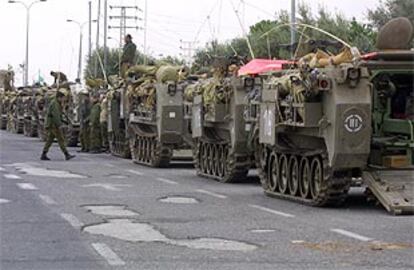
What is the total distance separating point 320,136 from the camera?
15.7 meters

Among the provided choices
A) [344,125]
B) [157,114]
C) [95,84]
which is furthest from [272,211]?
[95,84]

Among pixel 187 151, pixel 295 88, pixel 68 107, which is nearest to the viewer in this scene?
pixel 295 88

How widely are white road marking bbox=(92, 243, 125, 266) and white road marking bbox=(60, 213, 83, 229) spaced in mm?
1710

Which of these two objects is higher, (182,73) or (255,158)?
(182,73)

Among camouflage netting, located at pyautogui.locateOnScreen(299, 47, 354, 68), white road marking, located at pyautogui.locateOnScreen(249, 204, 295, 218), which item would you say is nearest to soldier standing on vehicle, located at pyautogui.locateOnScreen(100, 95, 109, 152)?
camouflage netting, located at pyautogui.locateOnScreen(299, 47, 354, 68)

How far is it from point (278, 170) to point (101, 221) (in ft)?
16.1

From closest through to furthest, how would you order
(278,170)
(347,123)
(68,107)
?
(347,123) < (278,170) < (68,107)

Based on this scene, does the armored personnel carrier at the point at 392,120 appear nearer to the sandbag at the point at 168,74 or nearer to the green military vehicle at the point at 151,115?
the green military vehicle at the point at 151,115

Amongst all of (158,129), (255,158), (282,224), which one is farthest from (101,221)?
(158,129)

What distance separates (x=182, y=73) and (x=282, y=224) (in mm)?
13024

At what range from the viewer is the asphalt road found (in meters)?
10.6

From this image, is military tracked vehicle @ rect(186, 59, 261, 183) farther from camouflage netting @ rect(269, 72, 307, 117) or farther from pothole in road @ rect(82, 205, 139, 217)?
pothole in road @ rect(82, 205, 139, 217)

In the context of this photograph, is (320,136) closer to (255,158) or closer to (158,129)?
(255,158)

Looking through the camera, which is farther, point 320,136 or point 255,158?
point 255,158
